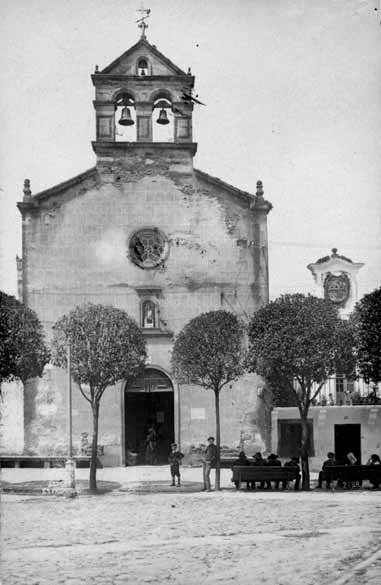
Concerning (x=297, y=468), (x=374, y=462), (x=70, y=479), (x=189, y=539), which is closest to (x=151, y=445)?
(x=70, y=479)

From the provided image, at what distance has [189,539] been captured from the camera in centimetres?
1290

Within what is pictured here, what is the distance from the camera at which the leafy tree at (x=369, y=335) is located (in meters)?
18.0

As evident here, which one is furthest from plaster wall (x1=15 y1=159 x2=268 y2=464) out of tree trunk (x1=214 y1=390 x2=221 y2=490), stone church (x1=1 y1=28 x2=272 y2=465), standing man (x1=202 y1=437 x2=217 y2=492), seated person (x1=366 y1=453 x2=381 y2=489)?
seated person (x1=366 y1=453 x2=381 y2=489)

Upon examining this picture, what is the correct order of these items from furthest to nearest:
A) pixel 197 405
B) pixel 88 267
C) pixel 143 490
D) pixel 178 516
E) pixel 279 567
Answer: pixel 197 405
pixel 88 267
pixel 143 490
pixel 178 516
pixel 279 567

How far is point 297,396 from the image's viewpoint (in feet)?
65.0

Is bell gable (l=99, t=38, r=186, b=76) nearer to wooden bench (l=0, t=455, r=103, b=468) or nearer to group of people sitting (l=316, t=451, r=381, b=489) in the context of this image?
wooden bench (l=0, t=455, r=103, b=468)

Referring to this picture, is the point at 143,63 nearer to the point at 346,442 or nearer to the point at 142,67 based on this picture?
the point at 142,67

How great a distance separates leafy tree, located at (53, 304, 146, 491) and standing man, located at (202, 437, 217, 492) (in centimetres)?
248

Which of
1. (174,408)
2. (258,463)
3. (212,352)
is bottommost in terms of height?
(258,463)

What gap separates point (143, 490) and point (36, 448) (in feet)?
8.73

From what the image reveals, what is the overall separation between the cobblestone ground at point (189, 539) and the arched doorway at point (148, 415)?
248cm

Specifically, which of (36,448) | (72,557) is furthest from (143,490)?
(72,557)

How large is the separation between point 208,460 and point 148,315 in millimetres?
3536

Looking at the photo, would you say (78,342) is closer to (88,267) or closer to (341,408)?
(88,267)
